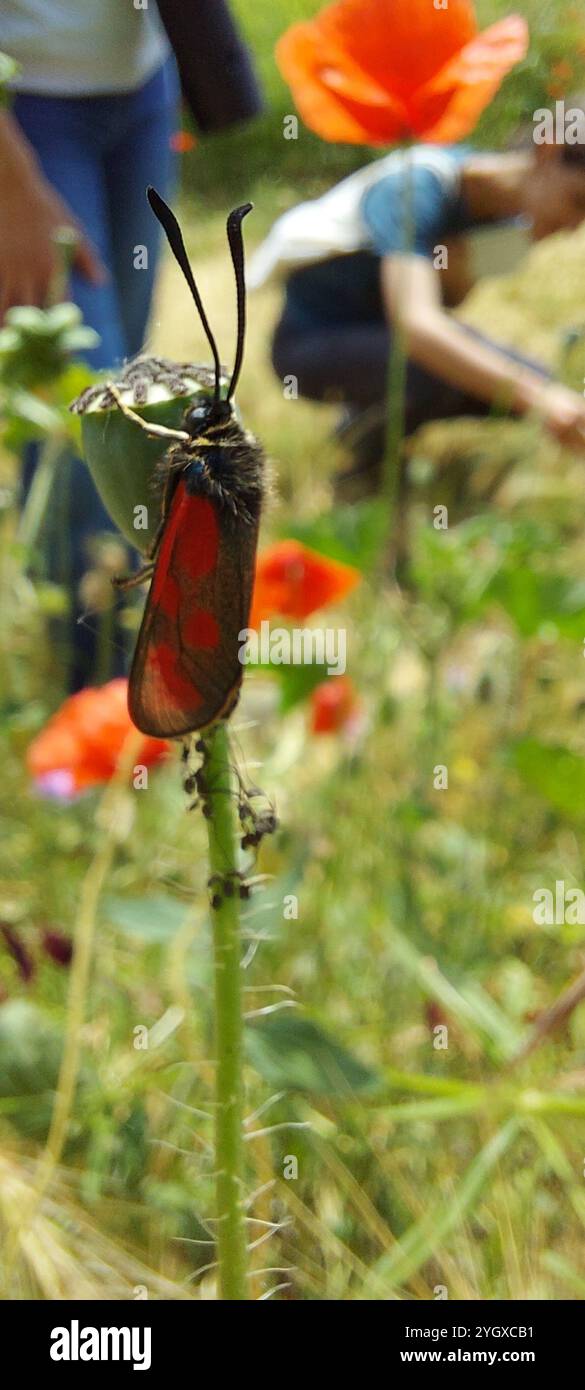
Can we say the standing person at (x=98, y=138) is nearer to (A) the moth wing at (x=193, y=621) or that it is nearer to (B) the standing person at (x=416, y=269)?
(A) the moth wing at (x=193, y=621)

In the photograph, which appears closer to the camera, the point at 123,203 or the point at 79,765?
the point at 79,765

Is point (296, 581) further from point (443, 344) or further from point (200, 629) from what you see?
point (443, 344)

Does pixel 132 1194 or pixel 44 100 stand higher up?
pixel 44 100

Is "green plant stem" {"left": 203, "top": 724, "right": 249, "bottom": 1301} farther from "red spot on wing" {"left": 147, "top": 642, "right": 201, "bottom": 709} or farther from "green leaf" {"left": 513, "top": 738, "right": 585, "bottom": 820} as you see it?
"green leaf" {"left": 513, "top": 738, "right": 585, "bottom": 820}

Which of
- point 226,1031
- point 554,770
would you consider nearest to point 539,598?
point 554,770

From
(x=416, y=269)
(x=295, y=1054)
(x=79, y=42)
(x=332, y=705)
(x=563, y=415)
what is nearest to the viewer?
(x=295, y=1054)
